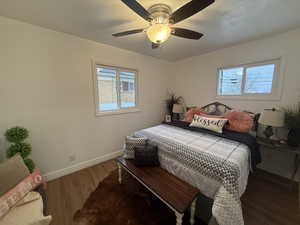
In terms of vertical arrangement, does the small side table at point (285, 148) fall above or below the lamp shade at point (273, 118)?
below

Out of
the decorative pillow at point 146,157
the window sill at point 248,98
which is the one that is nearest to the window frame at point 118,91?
the decorative pillow at point 146,157

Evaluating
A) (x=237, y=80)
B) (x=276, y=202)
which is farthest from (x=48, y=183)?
(x=237, y=80)

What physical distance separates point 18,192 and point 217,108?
347cm

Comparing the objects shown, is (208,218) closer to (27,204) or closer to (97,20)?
(27,204)

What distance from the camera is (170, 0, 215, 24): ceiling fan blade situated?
1061 millimetres

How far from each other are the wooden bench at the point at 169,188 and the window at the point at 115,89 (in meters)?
1.46

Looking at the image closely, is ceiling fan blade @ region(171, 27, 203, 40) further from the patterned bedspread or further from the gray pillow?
the gray pillow

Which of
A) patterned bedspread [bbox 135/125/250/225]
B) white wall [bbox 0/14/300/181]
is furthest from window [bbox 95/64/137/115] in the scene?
patterned bedspread [bbox 135/125/250/225]

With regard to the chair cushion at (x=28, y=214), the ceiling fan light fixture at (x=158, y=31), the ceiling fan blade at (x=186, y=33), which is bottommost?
the chair cushion at (x=28, y=214)

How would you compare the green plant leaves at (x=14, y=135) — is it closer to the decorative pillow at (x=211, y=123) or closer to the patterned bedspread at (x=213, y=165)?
the patterned bedspread at (x=213, y=165)

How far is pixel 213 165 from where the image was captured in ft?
4.41

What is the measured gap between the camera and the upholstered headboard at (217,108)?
289 cm

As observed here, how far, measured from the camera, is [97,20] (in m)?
1.76

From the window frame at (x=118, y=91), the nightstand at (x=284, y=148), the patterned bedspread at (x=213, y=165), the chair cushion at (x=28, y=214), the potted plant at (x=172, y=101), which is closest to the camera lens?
the chair cushion at (x=28, y=214)
